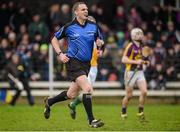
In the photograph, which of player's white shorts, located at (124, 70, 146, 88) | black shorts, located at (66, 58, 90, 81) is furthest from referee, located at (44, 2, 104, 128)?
player's white shorts, located at (124, 70, 146, 88)

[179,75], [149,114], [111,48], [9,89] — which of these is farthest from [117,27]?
[149,114]

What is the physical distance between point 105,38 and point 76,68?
39.5 feet

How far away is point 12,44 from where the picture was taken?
1027 inches

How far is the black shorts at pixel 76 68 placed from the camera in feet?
46.8

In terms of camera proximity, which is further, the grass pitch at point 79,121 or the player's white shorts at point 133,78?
the player's white shorts at point 133,78

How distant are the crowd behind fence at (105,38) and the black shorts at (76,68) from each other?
32.9 ft

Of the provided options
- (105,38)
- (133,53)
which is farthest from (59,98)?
(105,38)

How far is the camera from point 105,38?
86.1ft

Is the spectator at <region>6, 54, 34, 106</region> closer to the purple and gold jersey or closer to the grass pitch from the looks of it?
the grass pitch

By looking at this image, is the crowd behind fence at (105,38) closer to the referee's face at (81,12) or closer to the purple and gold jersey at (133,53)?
the purple and gold jersey at (133,53)

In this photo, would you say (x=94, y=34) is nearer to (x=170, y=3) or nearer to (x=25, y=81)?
(x=25, y=81)

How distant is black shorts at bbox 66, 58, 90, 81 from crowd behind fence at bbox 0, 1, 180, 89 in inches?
395

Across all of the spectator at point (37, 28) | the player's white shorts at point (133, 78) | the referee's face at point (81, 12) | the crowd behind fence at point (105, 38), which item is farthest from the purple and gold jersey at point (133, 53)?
the spectator at point (37, 28)

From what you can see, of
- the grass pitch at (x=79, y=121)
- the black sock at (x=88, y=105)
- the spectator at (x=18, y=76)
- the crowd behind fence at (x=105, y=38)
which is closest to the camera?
the black sock at (x=88, y=105)
